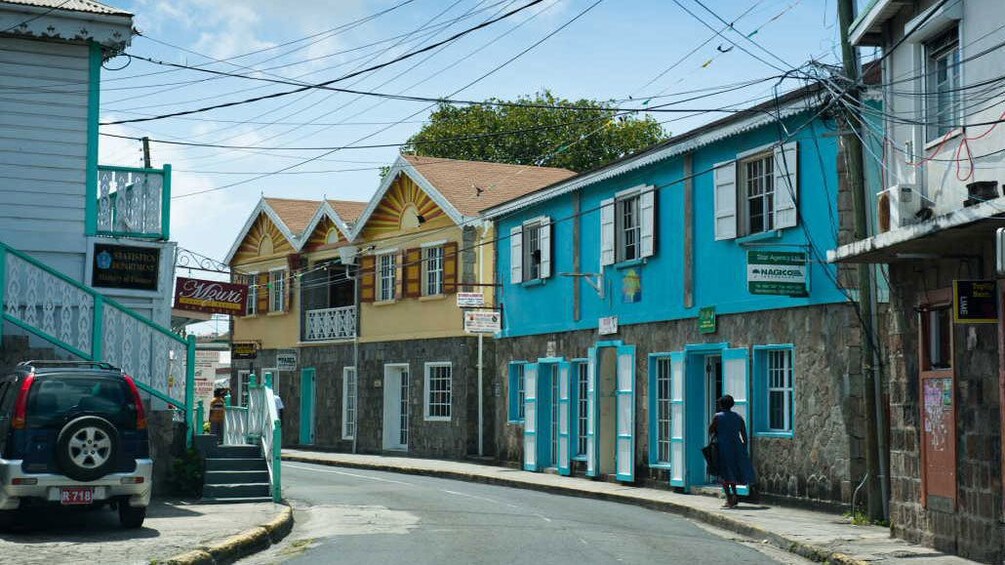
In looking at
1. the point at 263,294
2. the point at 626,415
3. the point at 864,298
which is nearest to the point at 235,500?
the point at 626,415

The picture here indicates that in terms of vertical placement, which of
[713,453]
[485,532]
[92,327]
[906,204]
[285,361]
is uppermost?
[906,204]

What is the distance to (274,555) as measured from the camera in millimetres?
13820

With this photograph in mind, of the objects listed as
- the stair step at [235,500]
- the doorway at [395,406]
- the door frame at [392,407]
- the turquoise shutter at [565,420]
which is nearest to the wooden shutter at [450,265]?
the door frame at [392,407]

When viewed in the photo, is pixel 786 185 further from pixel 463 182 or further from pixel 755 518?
pixel 463 182

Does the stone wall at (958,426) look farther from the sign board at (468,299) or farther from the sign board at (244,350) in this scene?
the sign board at (244,350)

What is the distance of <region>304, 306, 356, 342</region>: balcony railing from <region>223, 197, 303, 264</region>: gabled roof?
96.9 inches

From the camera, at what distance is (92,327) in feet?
57.9

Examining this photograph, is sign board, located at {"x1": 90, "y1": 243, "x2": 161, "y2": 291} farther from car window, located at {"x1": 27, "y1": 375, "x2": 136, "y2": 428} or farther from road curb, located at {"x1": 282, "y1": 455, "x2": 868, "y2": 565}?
road curb, located at {"x1": 282, "y1": 455, "x2": 868, "y2": 565}

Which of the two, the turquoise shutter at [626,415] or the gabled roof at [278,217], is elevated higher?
the gabled roof at [278,217]

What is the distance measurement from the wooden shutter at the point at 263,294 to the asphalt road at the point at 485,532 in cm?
2135

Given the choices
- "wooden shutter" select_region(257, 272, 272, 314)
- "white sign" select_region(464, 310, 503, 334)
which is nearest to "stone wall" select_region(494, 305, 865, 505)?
"white sign" select_region(464, 310, 503, 334)

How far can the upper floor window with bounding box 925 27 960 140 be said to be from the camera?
13.6 metres

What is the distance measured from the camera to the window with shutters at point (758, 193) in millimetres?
20578

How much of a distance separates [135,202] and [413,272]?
1672 cm
